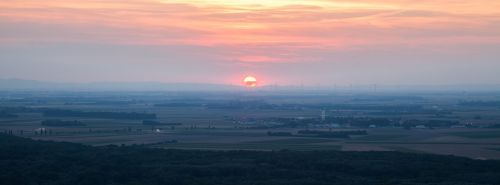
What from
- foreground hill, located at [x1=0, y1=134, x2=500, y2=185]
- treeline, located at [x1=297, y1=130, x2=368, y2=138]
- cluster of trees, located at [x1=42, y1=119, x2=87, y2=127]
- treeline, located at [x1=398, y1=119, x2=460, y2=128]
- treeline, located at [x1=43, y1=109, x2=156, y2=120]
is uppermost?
treeline, located at [x1=43, y1=109, x2=156, y2=120]

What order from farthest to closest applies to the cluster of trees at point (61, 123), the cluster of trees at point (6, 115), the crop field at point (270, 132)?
the cluster of trees at point (6, 115) → the cluster of trees at point (61, 123) → the crop field at point (270, 132)

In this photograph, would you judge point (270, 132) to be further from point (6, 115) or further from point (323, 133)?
point (6, 115)

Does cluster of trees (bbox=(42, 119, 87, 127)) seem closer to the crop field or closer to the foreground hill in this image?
the crop field

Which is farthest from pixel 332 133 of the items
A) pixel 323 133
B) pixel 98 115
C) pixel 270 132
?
pixel 98 115

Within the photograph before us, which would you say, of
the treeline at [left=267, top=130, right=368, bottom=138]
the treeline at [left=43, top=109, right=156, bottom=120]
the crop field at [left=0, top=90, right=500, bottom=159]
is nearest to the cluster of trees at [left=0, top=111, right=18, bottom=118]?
the crop field at [left=0, top=90, right=500, bottom=159]

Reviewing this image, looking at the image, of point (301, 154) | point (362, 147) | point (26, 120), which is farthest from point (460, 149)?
point (26, 120)

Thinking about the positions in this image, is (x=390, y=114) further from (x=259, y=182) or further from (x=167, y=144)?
(x=259, y=182)

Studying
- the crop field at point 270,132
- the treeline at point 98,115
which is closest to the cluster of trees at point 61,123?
the crop field at point 270,132

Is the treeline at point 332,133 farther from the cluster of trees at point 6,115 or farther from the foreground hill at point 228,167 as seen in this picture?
the cluster of trees at point 6,115

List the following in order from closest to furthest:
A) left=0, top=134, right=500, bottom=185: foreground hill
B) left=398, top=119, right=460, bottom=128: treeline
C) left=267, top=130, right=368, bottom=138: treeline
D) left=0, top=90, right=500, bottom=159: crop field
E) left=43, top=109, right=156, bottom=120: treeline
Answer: left=0, top=134, right=500, bottom=185: foreground hill, left=0, top=90, right=500, bottom=159: crop field, left=267, top=130, right=368, bottom=138: treeline, left=398, top=119, right=460, bottom=128: treeline, left=43, top=109, right=156, bottom=120: treeline
